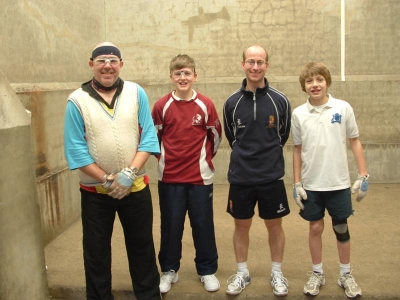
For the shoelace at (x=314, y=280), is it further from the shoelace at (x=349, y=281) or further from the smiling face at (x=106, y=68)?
the smiling face at (x=106, y=68)

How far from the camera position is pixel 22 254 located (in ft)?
10.2

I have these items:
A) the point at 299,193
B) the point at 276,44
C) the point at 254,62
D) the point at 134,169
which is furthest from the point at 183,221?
the point at 276,44

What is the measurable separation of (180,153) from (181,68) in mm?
568

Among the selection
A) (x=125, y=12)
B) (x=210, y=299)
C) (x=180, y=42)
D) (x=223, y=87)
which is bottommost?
(x=210, y=299)

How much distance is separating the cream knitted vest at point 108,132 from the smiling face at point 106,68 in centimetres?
12

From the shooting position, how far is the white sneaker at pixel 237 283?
3.38 m

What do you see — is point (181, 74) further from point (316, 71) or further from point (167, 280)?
point (167, 280)

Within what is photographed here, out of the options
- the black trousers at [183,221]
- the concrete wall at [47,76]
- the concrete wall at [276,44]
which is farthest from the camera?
the concrete wall at [276,44]

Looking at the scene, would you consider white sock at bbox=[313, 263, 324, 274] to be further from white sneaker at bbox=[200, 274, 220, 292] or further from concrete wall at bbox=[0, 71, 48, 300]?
concrete wall at bbox=[0, 71, 48, 300]

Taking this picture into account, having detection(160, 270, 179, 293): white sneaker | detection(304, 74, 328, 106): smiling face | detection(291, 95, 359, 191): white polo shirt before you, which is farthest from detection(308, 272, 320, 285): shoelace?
detection(304, 74, 328, 106): smiling face

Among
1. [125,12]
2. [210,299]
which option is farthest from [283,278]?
[125,12]

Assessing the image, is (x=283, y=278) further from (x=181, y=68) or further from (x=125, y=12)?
(x=125, y=12)

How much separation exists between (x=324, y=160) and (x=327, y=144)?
0.34 feet

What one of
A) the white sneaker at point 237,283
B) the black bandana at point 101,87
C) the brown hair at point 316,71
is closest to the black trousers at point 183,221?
the white sneaker at point 237,283
